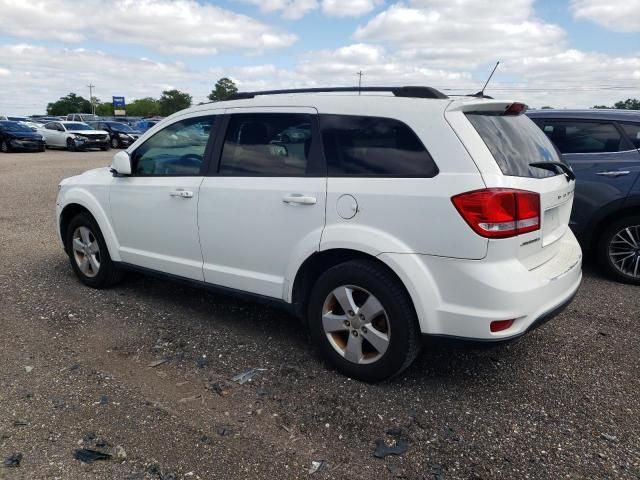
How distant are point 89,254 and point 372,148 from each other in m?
3.16

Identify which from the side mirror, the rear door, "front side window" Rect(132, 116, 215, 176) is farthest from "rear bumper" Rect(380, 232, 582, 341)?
the rear door

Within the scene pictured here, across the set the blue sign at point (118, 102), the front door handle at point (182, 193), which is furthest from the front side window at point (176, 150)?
the blue sign at point (118, 102)

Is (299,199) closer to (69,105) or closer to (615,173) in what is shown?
(615,173)

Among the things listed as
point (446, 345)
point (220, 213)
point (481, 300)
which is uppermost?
point (220, 213)

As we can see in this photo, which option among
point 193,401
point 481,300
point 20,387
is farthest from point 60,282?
point 481,300

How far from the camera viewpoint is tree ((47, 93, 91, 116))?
106900 millimetres

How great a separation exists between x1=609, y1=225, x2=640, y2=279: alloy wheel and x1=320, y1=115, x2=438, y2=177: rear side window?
335 centimetres

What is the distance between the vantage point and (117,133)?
2917 centimetres

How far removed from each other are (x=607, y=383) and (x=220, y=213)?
9.15 ft

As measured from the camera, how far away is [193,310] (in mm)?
4539

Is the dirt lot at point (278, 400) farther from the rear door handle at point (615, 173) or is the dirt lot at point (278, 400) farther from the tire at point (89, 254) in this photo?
the rear door handle at point (615, 173)

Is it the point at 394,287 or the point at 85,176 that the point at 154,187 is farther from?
the point at 394,287

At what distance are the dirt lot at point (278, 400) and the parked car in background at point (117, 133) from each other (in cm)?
2651

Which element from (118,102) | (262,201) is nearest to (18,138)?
(262,201)
